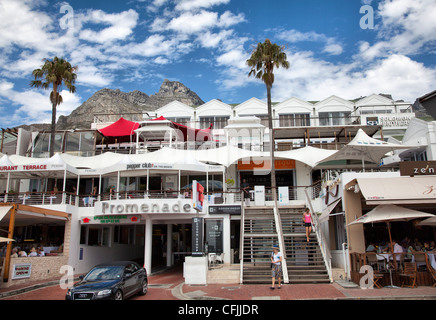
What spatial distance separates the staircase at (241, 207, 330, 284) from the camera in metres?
16.2

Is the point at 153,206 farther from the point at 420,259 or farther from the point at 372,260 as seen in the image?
the point at 420,259

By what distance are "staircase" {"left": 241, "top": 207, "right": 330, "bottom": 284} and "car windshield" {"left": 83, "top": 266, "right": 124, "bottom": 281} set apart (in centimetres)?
543

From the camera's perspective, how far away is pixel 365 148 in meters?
19.9

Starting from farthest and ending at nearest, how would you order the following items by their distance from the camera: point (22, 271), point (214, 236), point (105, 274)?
1. point (214, 236)
2. point (22, 271)
3. point (105, 274)

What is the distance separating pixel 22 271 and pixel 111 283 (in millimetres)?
7713

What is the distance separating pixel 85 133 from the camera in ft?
104

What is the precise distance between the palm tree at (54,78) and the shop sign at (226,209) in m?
14.3

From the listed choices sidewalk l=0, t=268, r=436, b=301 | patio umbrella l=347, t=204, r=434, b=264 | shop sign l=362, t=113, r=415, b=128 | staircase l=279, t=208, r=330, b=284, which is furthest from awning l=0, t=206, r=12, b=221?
shop sign l=362, t=113, r=415, b=128

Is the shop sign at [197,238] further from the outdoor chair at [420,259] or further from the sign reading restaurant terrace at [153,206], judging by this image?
the outdoor chair at [420,259]

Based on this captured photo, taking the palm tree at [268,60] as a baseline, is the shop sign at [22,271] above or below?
below

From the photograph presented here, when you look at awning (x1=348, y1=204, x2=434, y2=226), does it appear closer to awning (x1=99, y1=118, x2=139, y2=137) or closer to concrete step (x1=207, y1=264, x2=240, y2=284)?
concrete step (x1=207, y1=264, x2=240, y2=284)

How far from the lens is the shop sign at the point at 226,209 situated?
76.8 ft

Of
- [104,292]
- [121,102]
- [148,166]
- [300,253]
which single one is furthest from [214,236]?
[121,102]

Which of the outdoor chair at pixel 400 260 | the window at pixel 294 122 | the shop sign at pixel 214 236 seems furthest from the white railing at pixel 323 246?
the window at pixel 294 122
